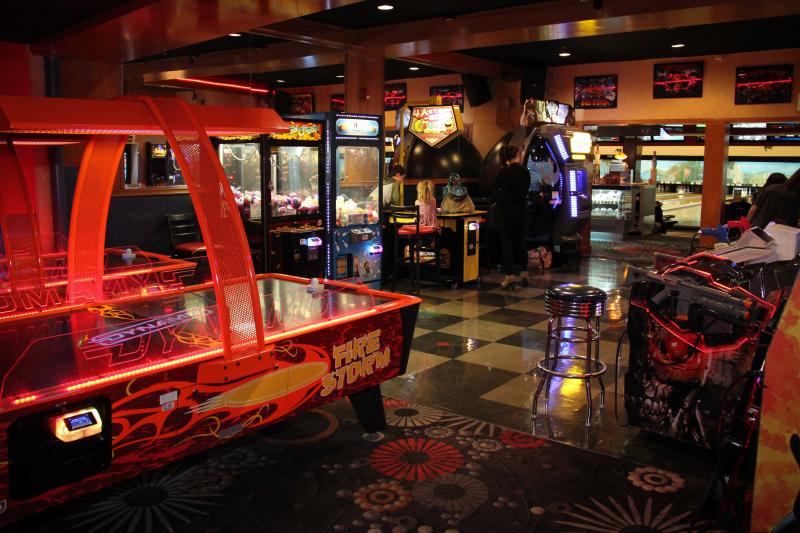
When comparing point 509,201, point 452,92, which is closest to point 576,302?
point 509,201

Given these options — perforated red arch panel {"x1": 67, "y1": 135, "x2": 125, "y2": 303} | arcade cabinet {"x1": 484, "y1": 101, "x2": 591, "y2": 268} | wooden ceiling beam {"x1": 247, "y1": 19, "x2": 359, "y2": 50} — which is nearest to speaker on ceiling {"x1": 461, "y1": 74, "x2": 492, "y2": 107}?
arcade cabinet {"x1": 484, "y1": 101, "x2": 591, "y2": 268}

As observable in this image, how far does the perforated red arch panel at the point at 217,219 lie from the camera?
9.77 ft

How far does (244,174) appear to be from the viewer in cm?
734

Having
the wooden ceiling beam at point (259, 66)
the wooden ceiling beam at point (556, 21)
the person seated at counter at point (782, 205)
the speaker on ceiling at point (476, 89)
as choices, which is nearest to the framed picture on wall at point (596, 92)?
the speaker on ceiling at point (476, 89)

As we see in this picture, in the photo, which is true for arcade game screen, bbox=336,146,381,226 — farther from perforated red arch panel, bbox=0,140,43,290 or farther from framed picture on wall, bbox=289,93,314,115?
framed picture on wall, bbox=289,93,314,115

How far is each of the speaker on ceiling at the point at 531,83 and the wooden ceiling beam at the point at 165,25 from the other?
773 centimetres

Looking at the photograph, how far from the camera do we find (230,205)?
3.03 metres

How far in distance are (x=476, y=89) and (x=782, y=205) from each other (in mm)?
6894

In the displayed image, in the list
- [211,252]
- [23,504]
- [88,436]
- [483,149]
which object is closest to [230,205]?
[211,252]

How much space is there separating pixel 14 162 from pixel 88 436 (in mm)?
2470

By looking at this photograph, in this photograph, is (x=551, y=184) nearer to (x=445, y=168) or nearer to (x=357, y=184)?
(x=445, y=168)

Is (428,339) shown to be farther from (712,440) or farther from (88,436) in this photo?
(88,436)

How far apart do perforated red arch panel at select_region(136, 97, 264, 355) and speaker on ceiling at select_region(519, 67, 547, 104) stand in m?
9.98

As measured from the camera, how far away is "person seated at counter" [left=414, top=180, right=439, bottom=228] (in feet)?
28.0
